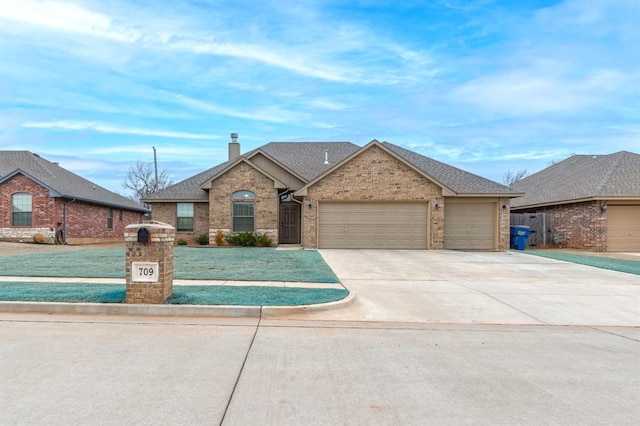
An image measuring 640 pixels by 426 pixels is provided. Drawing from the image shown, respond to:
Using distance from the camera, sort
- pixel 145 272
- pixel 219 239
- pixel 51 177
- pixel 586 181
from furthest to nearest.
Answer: pixel 51 177, pixel 586 181, pixel 219 239, pixel 145 272

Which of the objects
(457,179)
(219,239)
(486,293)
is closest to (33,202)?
(219,239)

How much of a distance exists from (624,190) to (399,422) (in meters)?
21.0

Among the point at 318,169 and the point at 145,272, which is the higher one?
the point at 318,169

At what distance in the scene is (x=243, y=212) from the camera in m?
20.8

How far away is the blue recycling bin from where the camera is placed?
64.6ft

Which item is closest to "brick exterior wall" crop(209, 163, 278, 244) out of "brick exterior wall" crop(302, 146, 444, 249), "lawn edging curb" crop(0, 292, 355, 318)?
"brick exterior wall" crop(302, 146, 444, 249)

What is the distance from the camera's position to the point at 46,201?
21.5m

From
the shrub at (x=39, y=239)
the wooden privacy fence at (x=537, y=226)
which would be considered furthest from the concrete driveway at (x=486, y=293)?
the shrub at (x=39, y=239)

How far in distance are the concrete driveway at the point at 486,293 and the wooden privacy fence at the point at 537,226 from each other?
8.35 meters

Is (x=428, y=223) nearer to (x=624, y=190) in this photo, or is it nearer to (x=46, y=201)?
(x=624, y=190)

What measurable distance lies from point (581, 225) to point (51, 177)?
28.7 metres

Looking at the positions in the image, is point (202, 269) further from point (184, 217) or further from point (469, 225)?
point (469, 225)

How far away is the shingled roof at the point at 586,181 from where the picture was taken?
19.0 metres

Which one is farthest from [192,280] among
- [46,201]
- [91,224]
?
[91,224]
